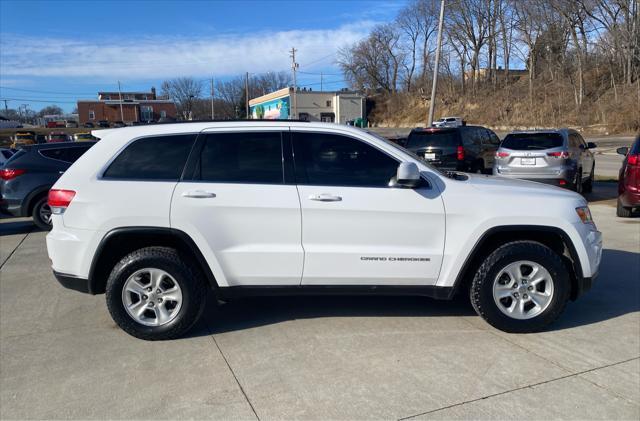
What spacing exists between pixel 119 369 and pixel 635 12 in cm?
4924

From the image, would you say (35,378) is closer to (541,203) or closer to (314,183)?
(314,183)

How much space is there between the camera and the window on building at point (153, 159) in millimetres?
4312

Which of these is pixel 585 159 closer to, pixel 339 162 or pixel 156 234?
pixel 339 162

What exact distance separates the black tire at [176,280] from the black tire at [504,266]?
7.81 ft

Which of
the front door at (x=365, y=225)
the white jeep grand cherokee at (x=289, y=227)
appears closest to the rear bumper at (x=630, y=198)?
the white jeep grand cherokee at (x=289, y=227)

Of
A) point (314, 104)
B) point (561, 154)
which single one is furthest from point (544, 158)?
point (314, 104)

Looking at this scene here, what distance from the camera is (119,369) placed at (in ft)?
12.4

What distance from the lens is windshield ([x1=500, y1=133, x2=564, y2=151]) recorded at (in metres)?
11.3

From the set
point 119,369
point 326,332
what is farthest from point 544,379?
point 119,369

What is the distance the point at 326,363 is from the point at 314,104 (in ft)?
232

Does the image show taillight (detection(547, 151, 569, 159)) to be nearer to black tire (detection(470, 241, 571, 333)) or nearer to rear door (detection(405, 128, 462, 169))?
rear door (detection(405, 128, 462, 169))

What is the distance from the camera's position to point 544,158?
11164 millimetres

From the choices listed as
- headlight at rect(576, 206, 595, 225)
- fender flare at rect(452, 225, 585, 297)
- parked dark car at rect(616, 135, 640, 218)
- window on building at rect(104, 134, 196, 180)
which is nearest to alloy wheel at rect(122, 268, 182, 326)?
window on building at rect(104, 134, 196, 180)

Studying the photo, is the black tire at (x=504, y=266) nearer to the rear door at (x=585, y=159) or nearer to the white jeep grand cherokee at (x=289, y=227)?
the white jeep grand cherokee at (x=289, y=227)
